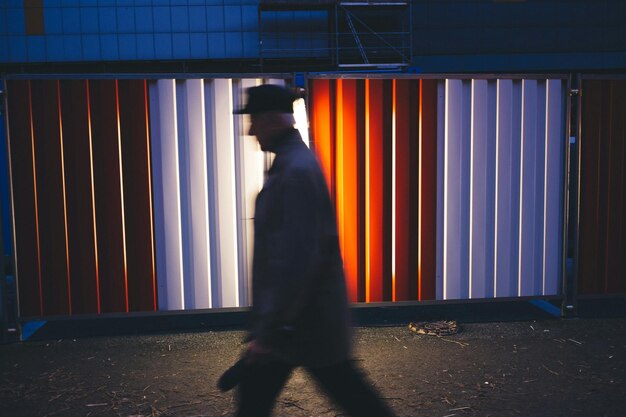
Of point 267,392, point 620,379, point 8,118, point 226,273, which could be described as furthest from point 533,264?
point 8,118

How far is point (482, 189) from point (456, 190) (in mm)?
259

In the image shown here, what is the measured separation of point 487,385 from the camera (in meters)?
3.97

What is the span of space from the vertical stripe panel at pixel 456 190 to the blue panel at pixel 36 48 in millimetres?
13225

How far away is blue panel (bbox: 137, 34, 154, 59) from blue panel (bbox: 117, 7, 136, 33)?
0.30m

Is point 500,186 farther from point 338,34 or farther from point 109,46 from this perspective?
point 109,46

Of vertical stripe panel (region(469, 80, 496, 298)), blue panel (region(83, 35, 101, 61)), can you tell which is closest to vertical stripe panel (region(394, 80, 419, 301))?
vertical stripe panel (region(469, 80, 496, 298))

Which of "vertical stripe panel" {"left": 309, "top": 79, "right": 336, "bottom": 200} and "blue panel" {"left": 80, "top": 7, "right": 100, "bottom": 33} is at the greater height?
"blue panel" {"left": 80, "top": 7, "right": 100, "bottom": 33}

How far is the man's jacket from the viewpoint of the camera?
213 cm

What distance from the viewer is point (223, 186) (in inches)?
199

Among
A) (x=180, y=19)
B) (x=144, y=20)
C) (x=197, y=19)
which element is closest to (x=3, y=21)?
(x=144, y=20)

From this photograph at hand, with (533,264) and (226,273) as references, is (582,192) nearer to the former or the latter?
(533,264)

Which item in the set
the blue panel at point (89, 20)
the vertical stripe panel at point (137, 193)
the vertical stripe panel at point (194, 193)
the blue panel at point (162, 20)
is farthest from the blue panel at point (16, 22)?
the vertical stripe panel at point (194, 193)

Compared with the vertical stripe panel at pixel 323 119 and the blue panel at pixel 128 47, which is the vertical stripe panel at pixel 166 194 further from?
the blue panel at pixel 128 47

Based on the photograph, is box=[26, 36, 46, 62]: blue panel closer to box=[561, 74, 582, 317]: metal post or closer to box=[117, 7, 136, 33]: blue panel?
box=[117, 7, 136, 33]: blue panel
